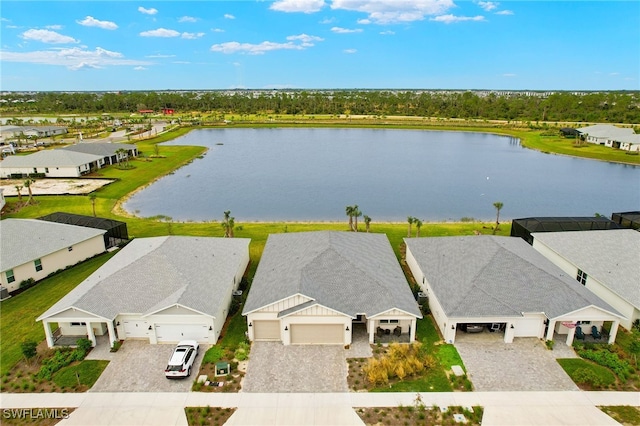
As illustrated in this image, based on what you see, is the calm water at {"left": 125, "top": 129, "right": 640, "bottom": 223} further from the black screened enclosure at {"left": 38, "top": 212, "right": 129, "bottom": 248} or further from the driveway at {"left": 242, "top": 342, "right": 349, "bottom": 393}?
the driveway at {"left": 242, "top": 342, "right": 349, "bottom": 393}

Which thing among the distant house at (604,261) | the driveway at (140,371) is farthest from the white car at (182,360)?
the distant house at (604,261)

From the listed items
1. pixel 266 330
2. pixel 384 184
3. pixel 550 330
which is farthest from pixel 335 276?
pixel 384 184

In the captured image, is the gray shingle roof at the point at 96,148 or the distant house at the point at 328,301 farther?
the gray shingle roof at the point at 96,148

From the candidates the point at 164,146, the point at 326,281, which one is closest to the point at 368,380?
the point at 326,281

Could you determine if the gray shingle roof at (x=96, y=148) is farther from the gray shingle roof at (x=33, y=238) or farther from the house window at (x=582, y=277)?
the house window at (x=582, y=277)

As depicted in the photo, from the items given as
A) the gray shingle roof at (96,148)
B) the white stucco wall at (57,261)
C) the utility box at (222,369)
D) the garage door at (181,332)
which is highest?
the gray shingle roof at (96,148)

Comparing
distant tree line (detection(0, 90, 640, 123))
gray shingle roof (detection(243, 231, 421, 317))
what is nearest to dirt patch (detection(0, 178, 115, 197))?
gray shingle roof (detection(243, 231, 421, 317))

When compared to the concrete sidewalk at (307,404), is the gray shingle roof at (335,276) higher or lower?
higher
